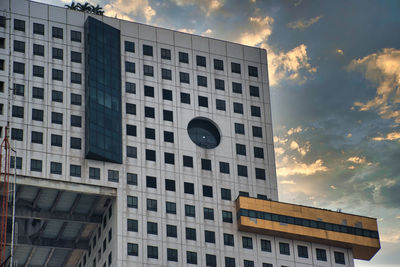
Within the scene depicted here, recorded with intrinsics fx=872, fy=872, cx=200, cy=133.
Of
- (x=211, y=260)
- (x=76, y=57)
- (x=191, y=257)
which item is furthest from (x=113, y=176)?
(x=76, y=57)

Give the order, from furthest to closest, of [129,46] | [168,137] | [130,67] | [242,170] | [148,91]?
[129,46] → [242,170] → [130,67] → [148,91] → [168,137]

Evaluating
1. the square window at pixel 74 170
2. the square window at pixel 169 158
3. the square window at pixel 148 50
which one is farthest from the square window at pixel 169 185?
the square window at pixel 148 50

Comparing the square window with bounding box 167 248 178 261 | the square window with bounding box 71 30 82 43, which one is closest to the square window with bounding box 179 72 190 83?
the square window with bounding box 71 30 82 43

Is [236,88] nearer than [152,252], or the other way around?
[152,252]

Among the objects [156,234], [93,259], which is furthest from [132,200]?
[93,259]

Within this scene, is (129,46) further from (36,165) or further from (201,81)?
(36,165)

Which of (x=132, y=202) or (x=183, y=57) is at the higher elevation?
(x=183, y=57)

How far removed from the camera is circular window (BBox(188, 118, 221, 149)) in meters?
106

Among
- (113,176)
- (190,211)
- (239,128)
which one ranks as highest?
(239,128)

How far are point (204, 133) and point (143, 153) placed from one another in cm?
947

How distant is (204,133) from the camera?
10694 centimetres

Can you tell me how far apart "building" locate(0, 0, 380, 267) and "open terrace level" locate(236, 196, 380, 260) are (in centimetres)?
14

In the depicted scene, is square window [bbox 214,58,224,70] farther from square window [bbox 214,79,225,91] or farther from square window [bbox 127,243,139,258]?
square window [bbox 127,243,139,258]

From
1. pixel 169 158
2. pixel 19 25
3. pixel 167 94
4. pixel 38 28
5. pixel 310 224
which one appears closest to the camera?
pixel 19 25
